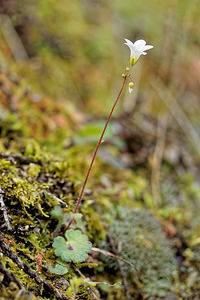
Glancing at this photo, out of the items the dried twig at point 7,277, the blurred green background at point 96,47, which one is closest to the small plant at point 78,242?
the dried twig at point 7,277

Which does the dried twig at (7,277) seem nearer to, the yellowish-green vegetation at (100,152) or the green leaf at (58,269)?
the yellowish-green vegetation at (100,152)

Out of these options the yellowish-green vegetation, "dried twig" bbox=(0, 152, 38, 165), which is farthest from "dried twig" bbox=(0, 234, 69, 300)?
"dried twig" bbox=(0, 152, 38, 165)

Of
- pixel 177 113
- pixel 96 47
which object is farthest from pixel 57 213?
pixel 96 47

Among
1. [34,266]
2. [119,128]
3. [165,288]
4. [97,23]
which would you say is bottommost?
[165,288]

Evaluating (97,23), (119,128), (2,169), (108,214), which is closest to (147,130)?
(119,128)

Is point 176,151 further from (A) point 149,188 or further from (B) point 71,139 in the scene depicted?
(B) point 71,139

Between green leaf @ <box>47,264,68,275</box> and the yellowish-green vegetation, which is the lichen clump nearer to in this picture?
the yellowish-green vegetation
